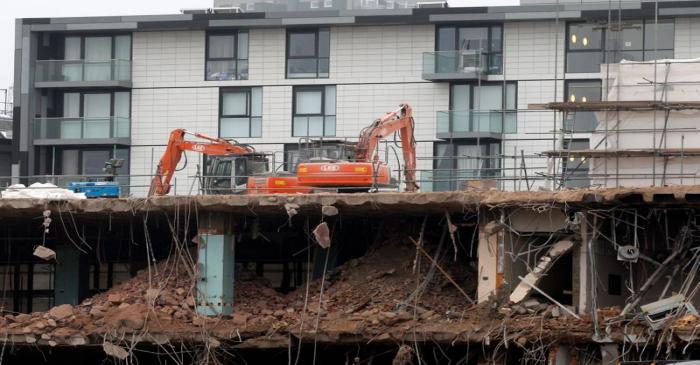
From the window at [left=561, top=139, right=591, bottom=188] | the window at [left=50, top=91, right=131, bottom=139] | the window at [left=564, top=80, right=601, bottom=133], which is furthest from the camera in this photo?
the window at [left=50, top=91, right=131, bottom=139]

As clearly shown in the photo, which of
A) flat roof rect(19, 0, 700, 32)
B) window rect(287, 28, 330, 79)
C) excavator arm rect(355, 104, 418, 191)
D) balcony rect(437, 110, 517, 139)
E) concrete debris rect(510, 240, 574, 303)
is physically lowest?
concrete debris rect(510, 240, 574, 303)

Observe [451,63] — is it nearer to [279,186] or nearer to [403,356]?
[279,186]

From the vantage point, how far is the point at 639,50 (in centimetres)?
5262

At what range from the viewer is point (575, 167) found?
47.6 meters

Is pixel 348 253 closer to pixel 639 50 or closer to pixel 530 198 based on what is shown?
pixel 530 198

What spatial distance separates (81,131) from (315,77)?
8305 mm

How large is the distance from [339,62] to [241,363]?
16773 millimetres

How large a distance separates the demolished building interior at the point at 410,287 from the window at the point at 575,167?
2.88m

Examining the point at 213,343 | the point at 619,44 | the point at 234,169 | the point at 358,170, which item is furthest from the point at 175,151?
the point at 619,44

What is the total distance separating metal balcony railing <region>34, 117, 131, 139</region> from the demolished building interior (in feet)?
38.1

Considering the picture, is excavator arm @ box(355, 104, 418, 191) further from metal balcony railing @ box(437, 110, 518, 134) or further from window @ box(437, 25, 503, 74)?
window @ box(437, 25, 503, 74)

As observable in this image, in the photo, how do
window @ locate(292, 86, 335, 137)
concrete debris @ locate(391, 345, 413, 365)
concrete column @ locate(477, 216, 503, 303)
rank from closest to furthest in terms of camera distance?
concrete debris @ locate(391, 345, 413, 365), concrete column @ locate(477, 216, 503, 303), window @ locate(292, 86, 335, 137)

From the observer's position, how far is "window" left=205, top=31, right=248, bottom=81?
183ft

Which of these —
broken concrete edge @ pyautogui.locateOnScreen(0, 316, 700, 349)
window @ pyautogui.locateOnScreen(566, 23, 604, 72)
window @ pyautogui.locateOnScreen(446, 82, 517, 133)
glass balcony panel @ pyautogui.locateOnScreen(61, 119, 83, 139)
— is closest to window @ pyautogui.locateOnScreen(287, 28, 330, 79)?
window @ pyautogui.locateOnScreen(446, 82, 517, 133)
